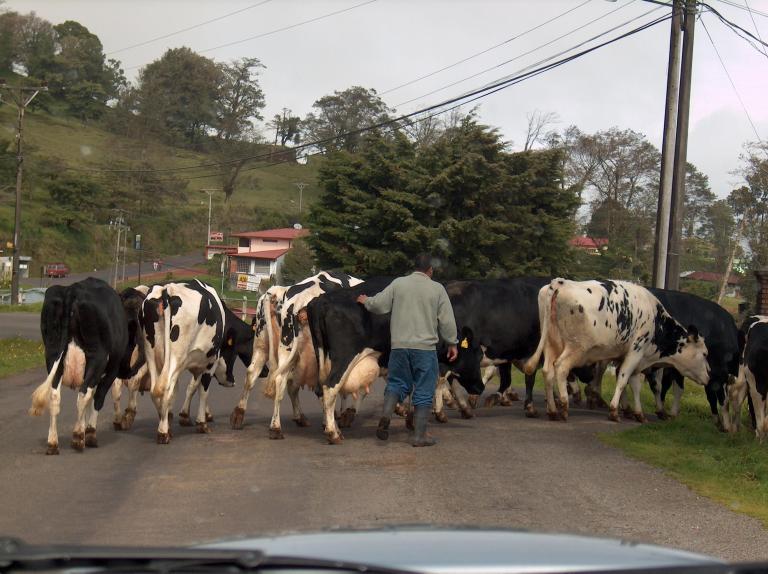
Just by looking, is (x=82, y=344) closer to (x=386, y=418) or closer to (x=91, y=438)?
(x=91, y=438)

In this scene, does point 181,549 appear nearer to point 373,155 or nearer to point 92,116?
point 373,155

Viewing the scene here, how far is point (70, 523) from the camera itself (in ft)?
25.3

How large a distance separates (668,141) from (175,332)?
31.8ft

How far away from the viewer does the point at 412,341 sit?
40.0 feet

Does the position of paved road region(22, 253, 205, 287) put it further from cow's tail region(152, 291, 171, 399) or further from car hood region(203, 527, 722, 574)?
car hood region(203, 527, 722, 574)

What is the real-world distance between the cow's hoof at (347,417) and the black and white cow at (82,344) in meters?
3.19

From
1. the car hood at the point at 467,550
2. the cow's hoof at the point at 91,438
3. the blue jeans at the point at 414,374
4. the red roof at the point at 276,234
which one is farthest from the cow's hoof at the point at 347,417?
the red roof at the point at 276,234

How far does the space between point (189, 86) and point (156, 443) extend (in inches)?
4363

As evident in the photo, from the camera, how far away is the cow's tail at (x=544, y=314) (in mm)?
15227

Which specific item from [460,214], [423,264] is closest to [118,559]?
[423,264]

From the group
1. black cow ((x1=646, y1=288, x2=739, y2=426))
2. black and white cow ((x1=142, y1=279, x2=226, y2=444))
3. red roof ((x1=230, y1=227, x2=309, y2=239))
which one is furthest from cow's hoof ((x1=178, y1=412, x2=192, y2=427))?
red roof ((x1=230, y1=227, x2=309, y2=239))

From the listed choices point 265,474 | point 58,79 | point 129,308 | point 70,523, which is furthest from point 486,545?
point 58,79

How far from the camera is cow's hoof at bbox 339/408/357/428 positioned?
1377cm

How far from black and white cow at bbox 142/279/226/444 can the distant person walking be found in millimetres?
2103
